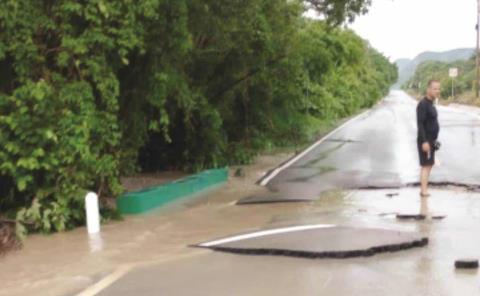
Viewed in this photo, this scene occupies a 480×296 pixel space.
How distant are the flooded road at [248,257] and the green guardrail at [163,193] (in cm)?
31

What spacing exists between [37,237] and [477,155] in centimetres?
1364

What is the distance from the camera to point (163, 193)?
13.2 metres

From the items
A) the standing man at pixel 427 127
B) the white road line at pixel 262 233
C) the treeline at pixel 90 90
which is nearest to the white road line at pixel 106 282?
the white road line at pixel 262 233

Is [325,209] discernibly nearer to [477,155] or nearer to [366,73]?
[477,155]

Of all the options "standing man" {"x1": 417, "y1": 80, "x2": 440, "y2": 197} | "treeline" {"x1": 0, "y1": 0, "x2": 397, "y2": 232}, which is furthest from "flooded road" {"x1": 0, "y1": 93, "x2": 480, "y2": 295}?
"treeline" {"x1": 0, "y1": 0, "x2": 397, "y2": 232}

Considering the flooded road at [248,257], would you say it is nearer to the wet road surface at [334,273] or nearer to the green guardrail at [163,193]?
the wet road surface at [334,273]

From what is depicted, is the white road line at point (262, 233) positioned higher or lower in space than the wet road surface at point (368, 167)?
lower

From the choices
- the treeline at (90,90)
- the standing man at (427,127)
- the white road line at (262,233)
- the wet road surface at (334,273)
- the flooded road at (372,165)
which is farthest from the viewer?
the flooded road at (372,165)

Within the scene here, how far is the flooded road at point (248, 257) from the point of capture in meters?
6.98

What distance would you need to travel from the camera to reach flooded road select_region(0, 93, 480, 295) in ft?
22.9

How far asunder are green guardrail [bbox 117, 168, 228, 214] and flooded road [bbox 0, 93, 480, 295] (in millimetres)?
308

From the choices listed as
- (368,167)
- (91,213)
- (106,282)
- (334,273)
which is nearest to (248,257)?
(334,273)

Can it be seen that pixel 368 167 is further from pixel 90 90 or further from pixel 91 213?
pixel 91 213

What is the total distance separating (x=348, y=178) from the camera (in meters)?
16.2
